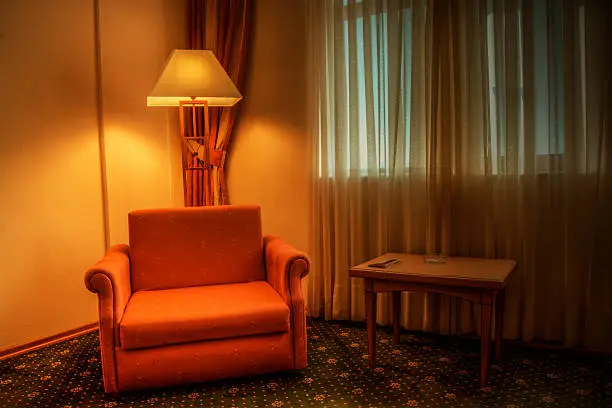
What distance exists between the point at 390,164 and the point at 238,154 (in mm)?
1227

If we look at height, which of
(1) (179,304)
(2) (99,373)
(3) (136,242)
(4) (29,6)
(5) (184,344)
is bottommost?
(2) (99,373)

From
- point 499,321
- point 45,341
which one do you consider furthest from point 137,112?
point 499,321

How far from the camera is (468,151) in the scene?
2.97 meters

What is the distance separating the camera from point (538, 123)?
2.79 metres

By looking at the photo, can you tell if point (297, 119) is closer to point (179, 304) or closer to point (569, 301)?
point (179, 304)

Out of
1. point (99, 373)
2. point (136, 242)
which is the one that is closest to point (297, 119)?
point (136, 242)

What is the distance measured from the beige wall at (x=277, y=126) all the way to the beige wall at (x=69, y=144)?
571mm

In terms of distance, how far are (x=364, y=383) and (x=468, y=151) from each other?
1.39 m

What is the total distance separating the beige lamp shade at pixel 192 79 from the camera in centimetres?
294

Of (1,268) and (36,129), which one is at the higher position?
(36,129)

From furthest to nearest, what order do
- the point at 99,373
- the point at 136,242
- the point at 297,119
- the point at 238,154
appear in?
1. the point at 238,154
2. the point at 297,119
3. the point at 136,242
4. the point at 99,373

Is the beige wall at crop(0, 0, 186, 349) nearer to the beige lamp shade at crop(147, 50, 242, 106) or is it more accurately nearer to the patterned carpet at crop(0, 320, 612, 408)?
the patterned carpet at crop(0, 320, 612, 408)

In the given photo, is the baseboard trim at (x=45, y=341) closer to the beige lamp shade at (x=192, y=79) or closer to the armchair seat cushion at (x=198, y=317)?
the armchair seat cushion at (x=198, y=317)

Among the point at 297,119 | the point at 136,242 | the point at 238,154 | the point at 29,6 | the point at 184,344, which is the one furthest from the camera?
the point at 238,154
